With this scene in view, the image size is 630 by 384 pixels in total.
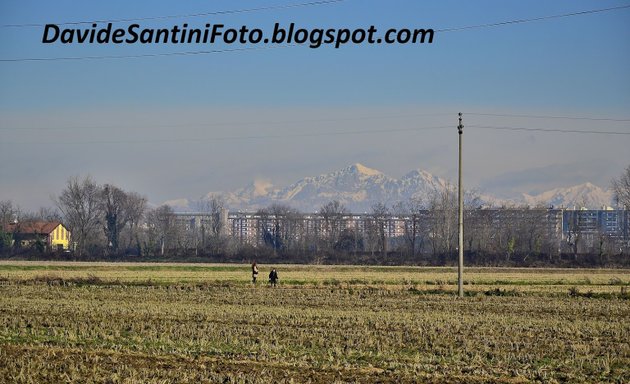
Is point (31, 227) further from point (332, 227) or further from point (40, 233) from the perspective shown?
point (332, 227)

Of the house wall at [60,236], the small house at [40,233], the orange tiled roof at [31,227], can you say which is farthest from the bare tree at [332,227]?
the orange tiled roof at [31,227]

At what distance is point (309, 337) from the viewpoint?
26469 mm

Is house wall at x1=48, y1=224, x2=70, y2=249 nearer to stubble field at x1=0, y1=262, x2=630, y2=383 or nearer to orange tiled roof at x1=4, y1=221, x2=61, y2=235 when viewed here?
orange tiled roof at x1=4, y1=221, x2=61, y2=235

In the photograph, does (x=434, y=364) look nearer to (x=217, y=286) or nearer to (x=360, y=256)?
(x=217, y=286)

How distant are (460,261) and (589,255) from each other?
2698 inches

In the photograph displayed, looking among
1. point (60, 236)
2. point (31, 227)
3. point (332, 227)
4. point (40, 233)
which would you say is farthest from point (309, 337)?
point (60, 236)

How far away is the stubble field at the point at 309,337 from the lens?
20234mm

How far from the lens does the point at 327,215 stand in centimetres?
16125

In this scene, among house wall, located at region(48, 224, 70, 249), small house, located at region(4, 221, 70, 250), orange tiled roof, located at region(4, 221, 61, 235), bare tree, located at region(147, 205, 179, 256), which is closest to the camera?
small house, located at region(4, 221, 70, 250)

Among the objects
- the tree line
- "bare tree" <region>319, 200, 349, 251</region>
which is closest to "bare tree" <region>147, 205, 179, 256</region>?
the tree line

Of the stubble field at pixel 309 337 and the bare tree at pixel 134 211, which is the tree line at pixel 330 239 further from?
the stubble field at pixel 309 337

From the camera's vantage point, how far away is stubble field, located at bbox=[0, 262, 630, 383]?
2023cm

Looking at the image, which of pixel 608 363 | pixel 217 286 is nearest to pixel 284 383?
pixel 608 363

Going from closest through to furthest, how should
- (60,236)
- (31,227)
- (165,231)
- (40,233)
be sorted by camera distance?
(40,233) → (31,227) → (60,236) → (165,231)
